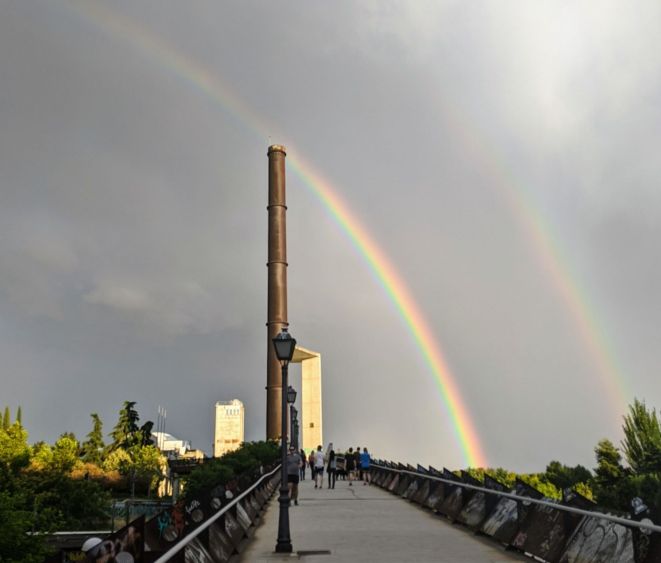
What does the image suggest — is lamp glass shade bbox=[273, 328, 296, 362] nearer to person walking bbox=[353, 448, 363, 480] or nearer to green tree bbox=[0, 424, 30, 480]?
person walking bbox=[353, 448, 363, 480]

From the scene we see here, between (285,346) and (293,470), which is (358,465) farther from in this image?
(285,346)

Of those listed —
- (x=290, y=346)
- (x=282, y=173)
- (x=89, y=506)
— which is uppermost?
(x=282, y=173)

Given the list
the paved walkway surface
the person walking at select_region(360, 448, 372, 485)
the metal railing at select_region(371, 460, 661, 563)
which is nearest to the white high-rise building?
the person walking at select_region(360, 448, 372, 485)

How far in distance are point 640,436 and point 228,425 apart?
6695cm

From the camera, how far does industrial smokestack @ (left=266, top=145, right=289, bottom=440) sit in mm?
68688

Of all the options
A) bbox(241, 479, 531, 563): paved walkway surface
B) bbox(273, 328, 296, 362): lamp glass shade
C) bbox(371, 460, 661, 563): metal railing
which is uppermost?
bbox(273, 328, 296, 362): lamp glass shade

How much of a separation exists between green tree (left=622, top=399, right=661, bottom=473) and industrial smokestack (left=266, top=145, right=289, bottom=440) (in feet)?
205

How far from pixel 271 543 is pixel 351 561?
3.25m

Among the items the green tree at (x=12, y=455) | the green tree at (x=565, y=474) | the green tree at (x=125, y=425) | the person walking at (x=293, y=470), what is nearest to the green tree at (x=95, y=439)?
the green tree at (x=125, y=425)

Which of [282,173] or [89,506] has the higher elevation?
[282,173]

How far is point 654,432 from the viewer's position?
10844cm

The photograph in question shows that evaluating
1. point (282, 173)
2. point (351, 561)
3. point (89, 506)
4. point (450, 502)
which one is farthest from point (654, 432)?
point (351, 561)

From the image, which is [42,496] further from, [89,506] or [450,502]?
[450,502]

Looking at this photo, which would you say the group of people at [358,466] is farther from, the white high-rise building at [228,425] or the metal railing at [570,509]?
the white high-rise building at [228,425]
